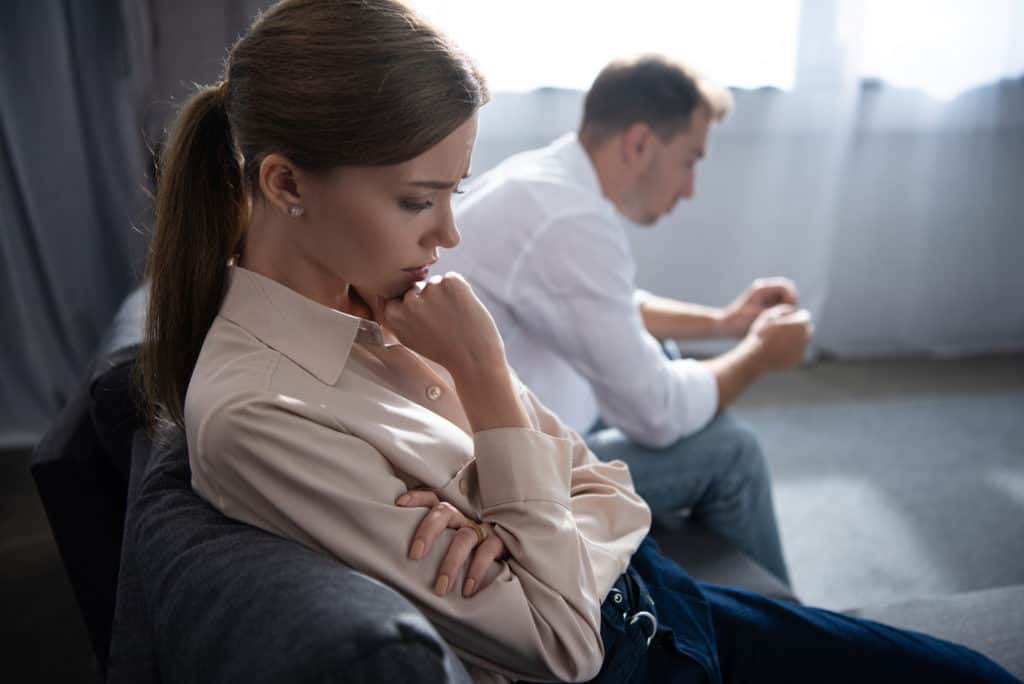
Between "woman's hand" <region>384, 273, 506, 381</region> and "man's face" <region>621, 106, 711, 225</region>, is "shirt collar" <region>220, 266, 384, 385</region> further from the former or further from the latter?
"man's face" <region>621, 106, 711, 225</region>

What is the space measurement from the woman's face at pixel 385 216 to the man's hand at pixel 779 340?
37.0 inches

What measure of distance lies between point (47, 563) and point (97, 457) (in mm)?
961

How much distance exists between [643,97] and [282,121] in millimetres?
979

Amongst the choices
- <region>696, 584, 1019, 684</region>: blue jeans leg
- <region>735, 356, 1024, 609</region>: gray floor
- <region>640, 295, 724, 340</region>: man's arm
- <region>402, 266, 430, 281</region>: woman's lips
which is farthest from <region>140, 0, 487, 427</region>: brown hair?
<region>735, 356, 1024, 609</region>: gray floor

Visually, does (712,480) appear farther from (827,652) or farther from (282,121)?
(282,121)

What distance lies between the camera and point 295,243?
0.87 meters

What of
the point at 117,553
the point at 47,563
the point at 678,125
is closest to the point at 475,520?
the point at 117,553

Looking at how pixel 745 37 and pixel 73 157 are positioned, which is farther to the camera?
pixel 745 37

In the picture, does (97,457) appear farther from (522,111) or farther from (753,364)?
(522,111)

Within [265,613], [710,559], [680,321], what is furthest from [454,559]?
[680,321]

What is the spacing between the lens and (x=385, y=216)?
0.82 m

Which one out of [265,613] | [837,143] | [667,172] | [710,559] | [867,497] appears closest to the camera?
[265,613]

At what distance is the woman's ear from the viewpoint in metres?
0.81

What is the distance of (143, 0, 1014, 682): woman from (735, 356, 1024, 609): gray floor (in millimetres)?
929
